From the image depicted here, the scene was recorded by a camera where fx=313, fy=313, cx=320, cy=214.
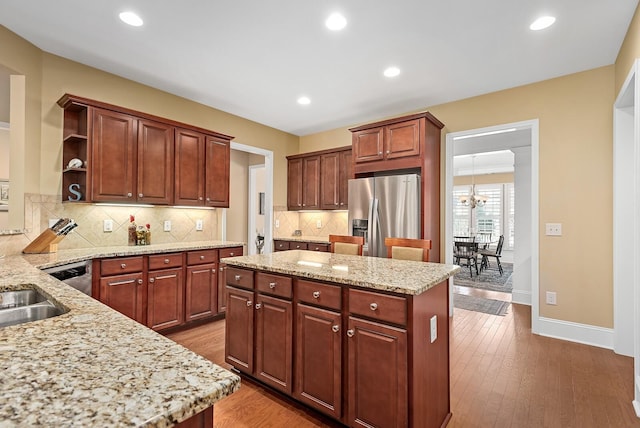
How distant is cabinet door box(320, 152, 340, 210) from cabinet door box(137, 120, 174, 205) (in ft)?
7.46

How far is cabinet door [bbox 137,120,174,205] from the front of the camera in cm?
327

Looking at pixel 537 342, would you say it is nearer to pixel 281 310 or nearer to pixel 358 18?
pixel 281 310

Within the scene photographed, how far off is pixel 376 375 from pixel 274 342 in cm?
76

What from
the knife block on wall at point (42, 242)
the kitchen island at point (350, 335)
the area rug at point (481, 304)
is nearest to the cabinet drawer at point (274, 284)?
the kitchen island at point (350, 335)

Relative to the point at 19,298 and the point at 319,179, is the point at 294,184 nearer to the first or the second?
the point at 319,179

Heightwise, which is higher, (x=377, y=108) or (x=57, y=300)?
(x=377, y=108)

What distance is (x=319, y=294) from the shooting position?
183 centimetres

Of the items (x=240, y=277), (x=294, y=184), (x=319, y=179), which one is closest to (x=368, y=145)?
(x=319, y=179)

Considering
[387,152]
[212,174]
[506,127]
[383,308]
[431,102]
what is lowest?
[383,308]

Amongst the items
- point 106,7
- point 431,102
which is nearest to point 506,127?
point 431,102

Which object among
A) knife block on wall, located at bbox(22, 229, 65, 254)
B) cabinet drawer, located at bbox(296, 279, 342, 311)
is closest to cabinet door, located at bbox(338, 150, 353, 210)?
cabinet drawer, located at bbox(296, 279, 342, 311)

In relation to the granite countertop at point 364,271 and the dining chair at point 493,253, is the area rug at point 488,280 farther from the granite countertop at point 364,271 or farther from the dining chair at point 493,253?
the granite countertop at point 364,271

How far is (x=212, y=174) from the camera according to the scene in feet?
12.8

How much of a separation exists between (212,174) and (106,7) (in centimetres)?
192
